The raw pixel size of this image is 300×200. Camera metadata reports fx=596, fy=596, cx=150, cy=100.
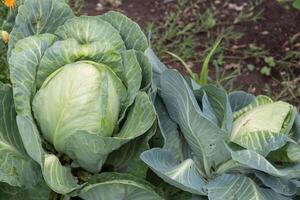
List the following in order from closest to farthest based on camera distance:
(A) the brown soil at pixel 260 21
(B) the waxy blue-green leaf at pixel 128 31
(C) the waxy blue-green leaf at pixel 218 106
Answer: (C) the waxy blue-green leaf at pixel 218 106, (B) the waxy blue-green leaf at pixel 128 31, (A) the brown soil at pixel 260 21

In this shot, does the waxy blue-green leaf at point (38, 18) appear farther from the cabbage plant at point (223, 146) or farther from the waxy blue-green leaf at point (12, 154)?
the cabbage plant at point (223, 146)

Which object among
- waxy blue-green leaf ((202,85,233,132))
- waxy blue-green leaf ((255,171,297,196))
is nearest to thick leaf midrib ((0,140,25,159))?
waxy blue-green leaf ((202,85,233,132))

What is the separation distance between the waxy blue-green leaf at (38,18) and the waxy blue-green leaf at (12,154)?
0.13 metres

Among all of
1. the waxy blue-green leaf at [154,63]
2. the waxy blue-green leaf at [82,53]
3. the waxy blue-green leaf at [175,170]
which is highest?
the waxy blue-green leaf at [82,53]

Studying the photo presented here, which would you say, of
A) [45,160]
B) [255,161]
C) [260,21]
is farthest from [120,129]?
[260,21]

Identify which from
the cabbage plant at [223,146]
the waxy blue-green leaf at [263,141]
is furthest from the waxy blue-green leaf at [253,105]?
the waxy blue-green leaf at [263,141]

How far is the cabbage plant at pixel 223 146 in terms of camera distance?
126 centimetres

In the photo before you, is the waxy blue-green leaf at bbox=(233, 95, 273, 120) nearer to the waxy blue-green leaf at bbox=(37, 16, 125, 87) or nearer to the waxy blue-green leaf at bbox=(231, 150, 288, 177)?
the waxy blue-green leaf at bbox=(231, 150, 288, 177)

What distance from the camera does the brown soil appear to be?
2928 millimetres

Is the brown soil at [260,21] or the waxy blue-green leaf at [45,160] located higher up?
the waxy blue-green leaf at [45,160]

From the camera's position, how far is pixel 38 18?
1.47 meters

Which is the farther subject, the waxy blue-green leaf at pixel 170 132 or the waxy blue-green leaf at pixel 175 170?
the waxy blue-green leaf at pixel 170 132

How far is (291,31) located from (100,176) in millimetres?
1922

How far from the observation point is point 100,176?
51.2 inches
